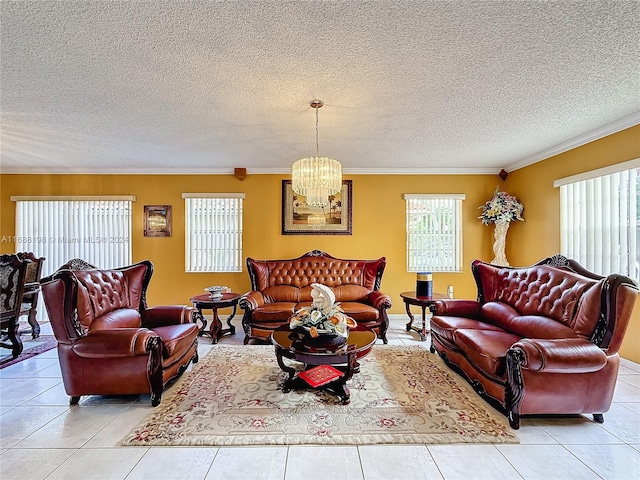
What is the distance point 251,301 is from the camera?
3.97m

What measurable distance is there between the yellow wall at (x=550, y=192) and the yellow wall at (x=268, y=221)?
515 mm

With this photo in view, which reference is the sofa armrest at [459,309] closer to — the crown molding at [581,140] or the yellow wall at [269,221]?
the yellow wall at [269,221]

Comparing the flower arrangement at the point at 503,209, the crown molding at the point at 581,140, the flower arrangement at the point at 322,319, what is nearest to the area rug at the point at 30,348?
the flower arrangement at the point at 322,319

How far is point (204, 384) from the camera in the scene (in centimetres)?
286

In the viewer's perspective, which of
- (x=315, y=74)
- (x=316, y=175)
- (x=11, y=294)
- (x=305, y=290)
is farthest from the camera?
(x=305, y=290)

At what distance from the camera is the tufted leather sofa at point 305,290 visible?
394 centimetres

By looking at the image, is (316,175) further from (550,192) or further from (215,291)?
(550,192)

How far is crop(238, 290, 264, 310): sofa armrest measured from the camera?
392cm

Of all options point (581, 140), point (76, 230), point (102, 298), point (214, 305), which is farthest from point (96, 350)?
point (581, 140)

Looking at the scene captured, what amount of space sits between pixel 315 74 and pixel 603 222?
12.6 ft

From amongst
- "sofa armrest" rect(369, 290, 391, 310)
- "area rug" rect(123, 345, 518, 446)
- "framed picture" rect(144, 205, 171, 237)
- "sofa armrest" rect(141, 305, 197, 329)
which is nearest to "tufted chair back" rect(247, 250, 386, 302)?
"sofa armrest" rect(369, 290, 391, 310)

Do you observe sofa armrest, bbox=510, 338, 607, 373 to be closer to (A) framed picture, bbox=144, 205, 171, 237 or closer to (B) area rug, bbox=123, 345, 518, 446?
(B) area rug, bbox=123, 345, 518, 446

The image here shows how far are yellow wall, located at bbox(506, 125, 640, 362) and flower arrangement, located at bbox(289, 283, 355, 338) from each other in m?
3.25

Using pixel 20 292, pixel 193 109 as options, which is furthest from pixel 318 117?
pixel 20 292
